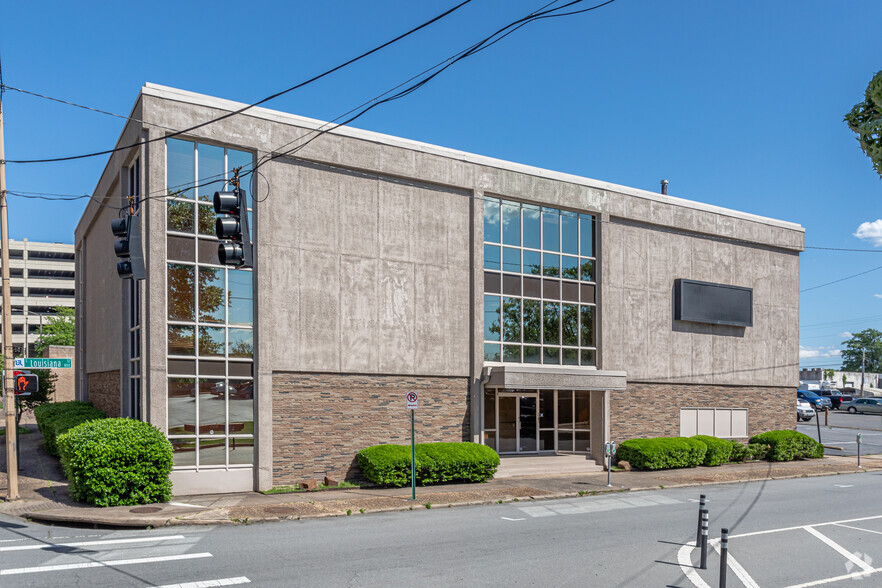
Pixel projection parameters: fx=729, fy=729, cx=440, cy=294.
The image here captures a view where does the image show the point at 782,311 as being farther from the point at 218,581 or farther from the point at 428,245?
the point at 218,581

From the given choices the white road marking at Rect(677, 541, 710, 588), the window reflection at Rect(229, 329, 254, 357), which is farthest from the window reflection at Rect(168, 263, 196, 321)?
the white road marking at Rect(677, 541, 710, 588)

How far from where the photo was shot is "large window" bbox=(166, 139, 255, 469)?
17.8m

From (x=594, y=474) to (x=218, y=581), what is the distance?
627 inches

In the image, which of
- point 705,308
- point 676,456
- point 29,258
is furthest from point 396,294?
point 29,258

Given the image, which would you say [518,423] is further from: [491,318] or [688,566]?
[688,566]

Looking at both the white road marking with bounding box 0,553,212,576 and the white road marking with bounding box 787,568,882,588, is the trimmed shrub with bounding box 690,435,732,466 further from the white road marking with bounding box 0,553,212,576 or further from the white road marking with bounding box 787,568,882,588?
the white road marking with bounding box 0,553,212,576

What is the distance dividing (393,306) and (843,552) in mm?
12410

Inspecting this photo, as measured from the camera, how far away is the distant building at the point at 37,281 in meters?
102

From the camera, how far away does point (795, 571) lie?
11094 mm

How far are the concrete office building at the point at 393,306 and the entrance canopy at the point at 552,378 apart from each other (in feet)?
0.20

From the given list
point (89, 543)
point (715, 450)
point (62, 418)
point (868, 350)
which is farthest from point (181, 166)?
point (868, 350)

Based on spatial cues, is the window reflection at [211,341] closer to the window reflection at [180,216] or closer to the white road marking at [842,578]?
the window reflection at [180,216]

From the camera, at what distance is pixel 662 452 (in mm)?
24547

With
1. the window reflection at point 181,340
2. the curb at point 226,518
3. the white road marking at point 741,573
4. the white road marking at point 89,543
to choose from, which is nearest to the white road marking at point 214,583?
the white road marking at point 89,543
